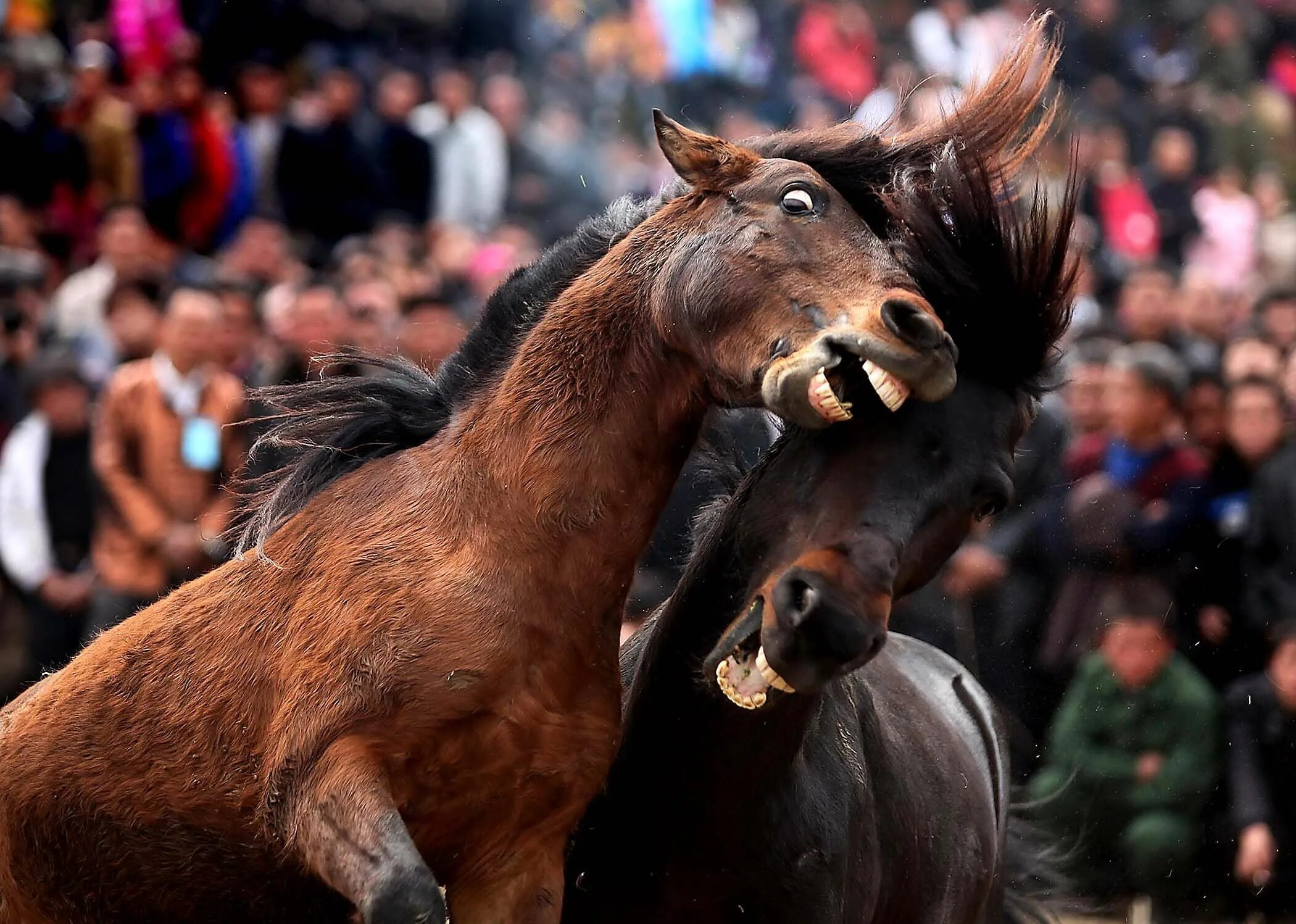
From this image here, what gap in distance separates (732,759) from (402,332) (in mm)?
4369

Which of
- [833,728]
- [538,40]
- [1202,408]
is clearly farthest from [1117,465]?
[538,40]

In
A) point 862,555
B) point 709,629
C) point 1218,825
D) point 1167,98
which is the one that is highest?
point 862,555

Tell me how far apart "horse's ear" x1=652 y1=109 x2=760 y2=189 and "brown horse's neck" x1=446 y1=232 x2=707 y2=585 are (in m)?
0.21

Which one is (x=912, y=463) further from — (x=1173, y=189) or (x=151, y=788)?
(x=1173, y=189)

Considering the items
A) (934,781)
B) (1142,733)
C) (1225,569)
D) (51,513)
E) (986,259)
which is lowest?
(1142,733)

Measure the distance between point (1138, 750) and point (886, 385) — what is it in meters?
4.43

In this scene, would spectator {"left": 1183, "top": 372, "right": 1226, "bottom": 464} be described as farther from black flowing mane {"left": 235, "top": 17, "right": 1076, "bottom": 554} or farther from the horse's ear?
the horse's ear

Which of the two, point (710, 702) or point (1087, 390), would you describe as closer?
point (710, 702)

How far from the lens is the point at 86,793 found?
4.70 m

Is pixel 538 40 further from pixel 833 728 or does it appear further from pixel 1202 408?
pixel 833 728

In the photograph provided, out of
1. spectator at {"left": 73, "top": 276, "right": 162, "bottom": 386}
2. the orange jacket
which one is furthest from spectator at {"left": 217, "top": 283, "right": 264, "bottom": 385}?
spectator at {"left": 73, "top": 276, "right": 162, "bottom": 386}

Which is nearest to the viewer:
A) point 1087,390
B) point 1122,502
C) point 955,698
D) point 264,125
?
point 955,698

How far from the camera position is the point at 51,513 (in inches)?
355

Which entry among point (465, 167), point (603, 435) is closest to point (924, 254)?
point (603, 435)
